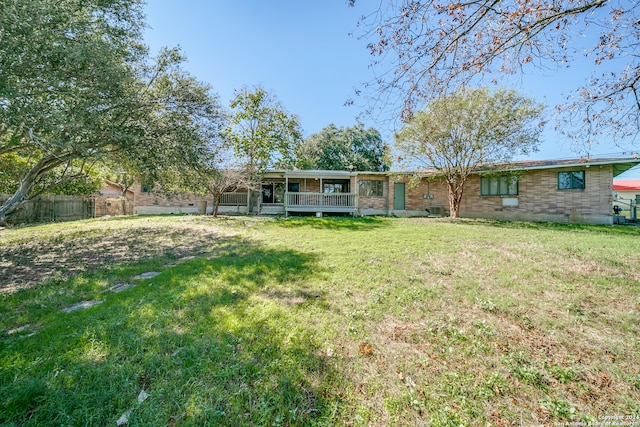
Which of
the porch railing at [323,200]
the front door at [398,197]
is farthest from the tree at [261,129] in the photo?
the front door at [398,197]

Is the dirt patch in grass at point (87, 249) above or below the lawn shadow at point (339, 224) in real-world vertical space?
below

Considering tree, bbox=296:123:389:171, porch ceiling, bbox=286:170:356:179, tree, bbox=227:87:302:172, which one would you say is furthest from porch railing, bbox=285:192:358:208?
tree, bbox=296:123:389:171

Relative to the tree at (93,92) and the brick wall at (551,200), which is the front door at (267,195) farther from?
the brick wall at (551,200)

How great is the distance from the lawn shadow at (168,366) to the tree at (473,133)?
11495 mm

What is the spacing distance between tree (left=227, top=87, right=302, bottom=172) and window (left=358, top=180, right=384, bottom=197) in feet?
17.8

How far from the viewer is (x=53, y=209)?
15289 mm

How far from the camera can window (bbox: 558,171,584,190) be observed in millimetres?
13406

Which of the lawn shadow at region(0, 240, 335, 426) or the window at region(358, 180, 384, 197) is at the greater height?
the window at region(358, 180, 384, 197)

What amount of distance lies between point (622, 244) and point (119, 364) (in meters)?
11.3

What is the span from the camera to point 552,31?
12.0ft

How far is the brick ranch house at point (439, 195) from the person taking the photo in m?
13.1

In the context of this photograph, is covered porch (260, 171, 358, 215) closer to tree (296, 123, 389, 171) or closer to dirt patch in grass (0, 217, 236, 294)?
dirt patch in grass (0, 217, 236, 294)

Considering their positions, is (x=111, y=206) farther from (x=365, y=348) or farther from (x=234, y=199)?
(x=365, y=348)

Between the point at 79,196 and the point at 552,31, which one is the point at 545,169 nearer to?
the point at 552,31
